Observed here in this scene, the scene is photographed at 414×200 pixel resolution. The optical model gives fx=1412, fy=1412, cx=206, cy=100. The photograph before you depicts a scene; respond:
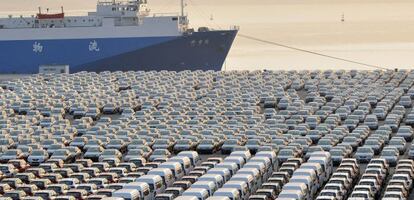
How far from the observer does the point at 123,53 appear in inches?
2586

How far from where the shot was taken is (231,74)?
5441 cm

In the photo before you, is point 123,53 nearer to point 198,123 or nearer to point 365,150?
point 198,123

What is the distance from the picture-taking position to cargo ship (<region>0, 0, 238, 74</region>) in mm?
65500

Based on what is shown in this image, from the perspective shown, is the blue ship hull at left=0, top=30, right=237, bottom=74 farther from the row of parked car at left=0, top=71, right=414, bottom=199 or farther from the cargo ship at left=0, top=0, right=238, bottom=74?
the row of parked car at left=0, top=71, right=414, bottom=199

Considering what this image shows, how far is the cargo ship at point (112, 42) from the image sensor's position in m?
65.5

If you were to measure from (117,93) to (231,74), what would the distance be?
7209mm

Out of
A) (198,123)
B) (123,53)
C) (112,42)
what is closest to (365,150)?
(198,123)

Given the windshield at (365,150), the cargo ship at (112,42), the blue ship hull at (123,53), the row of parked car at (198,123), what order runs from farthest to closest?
the cargo ship at (112,42), the blue ship hull at (123,53), the windshield at (365,150), the row of parked car at (198,123)

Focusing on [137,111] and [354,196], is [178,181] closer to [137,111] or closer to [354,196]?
[354,196]

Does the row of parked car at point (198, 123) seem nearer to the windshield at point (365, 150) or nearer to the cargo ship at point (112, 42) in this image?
the windshield at point (365, 150)

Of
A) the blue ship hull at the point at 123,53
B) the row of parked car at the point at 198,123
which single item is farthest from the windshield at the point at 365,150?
the blue ship hull at the point at 123,53

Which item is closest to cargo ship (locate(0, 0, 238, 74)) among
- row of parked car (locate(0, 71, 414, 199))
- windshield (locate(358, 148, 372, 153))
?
row of parked car (locate(0, 71, 414, 199))

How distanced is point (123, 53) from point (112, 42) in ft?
2.87

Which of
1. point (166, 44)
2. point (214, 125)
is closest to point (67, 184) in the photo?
point (214, 125)
